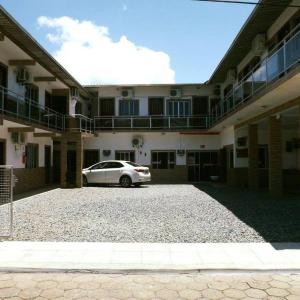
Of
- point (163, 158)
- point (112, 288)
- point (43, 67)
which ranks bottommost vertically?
point (112, 288)

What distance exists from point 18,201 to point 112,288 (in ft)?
31.7

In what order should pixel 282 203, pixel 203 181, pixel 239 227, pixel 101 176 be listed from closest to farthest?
pixel 239 227
pixel 282 203
pixel 101 176
pixel 203 181

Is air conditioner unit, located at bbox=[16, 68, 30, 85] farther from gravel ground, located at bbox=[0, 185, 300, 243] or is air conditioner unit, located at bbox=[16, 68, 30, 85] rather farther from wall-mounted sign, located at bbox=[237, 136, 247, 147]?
wall-mounted sign, located at bbox=[237, 136, 247, 147]

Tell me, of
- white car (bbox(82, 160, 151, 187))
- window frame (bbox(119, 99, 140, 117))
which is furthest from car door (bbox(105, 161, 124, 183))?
window frame (bbox(119, 99, 140, 117))

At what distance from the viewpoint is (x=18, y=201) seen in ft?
44.3

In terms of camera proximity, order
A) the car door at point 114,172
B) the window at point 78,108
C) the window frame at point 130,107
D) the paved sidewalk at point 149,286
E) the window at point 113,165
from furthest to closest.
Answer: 1. the window frame at point 130,107
2. the window at point 78,108
3. the window at point 113,165
4. the car door at point 114,172
5. the paved sidewalk at point 149,286

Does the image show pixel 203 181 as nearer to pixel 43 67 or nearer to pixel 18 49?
pixel 43 67

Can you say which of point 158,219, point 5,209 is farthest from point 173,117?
point 158,219

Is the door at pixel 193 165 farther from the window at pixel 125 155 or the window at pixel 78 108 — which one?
the window at pixel 78 108

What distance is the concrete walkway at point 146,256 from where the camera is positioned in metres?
5.70

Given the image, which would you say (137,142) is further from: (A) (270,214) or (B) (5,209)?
(A) (270,214)

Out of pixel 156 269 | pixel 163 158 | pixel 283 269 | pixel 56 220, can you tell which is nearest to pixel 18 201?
pixel 56 220

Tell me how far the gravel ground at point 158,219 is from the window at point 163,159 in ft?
35.5

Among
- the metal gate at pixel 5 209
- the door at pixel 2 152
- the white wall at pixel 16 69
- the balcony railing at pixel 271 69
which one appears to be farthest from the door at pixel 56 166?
the balcony railing at pixel 271 69
